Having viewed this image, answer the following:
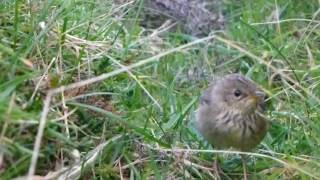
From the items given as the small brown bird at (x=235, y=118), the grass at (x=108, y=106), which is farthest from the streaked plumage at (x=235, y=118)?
the grass at (x=108, y=106)

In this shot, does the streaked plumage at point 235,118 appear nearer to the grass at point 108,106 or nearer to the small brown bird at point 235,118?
the small brown bird at point 235,118

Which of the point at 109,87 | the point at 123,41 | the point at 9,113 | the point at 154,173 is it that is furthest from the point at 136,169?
the point at 123,41

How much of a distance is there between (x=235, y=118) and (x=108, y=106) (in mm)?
575

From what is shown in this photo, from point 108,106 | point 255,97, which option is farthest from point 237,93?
point 108,106

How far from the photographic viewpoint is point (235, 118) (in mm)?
4129

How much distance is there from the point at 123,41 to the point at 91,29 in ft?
1.27

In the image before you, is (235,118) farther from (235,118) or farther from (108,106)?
(108,106)

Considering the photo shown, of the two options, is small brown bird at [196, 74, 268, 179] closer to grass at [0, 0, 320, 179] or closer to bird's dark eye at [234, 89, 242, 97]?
bird's dark eye at [234, 89, 242, 97]

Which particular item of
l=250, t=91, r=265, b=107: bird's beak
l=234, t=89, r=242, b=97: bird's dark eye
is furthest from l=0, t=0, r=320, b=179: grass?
l=234, t=89, r=242, b=97: bird's dark eye

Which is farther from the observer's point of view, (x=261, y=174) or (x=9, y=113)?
(x=261, y=174)

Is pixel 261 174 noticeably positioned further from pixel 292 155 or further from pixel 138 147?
pixel 138 147

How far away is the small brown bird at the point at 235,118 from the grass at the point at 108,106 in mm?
106

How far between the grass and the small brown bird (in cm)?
11

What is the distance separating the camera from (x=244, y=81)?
13.8ft
